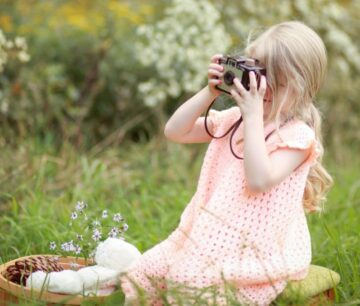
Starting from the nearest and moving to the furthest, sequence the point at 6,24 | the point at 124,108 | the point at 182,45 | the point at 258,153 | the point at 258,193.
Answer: the point at 258,153 → the point at 258,193 → the point at 182,45 → the point at 6,24 → the point at 124,108

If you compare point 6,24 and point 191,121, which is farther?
point 6,24

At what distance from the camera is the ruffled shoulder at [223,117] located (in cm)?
288

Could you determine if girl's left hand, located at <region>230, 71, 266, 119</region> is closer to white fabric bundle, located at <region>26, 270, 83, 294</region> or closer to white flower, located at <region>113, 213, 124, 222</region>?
white flower, located at <region>113, 213, 124, 222</region>

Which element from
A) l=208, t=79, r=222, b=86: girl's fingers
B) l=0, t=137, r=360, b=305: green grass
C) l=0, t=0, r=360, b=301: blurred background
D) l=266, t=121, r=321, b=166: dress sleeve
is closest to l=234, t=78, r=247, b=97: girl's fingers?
l=208, t=79, r=222, b=86: girl's fingers

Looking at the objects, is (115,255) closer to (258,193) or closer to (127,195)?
(258,193)

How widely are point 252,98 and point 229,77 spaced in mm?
130

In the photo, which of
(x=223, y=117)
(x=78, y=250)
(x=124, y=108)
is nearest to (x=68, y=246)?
(x=78, y=250)

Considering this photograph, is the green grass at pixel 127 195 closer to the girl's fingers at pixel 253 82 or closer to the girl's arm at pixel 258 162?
the girl's arm at pixel 258 162

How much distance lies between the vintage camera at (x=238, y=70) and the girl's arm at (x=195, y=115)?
3 centimetres

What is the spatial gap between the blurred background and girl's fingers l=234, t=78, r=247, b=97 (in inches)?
23.3

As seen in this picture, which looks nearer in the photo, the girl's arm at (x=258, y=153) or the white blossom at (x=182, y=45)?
the girl's arm at (x=258, y=153)

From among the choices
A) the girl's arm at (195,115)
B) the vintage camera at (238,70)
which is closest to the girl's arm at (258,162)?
the vintage camera at (238,70)

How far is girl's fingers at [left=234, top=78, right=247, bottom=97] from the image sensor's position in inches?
102

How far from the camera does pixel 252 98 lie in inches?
102
